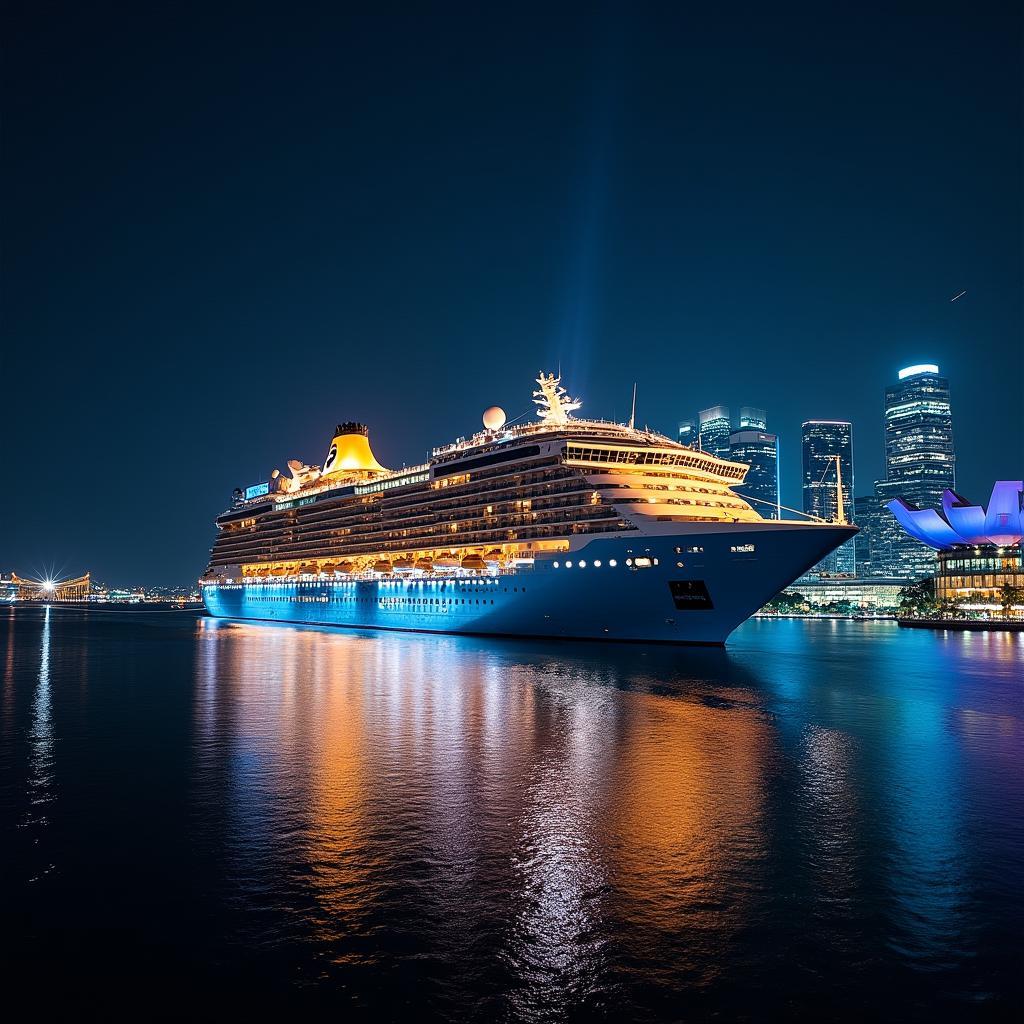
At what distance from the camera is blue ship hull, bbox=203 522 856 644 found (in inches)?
1740

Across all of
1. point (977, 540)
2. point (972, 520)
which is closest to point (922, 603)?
point (977, 540)

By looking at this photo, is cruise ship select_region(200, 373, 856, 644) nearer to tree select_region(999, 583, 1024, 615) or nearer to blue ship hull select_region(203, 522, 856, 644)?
A: blue ship hull select_region(203, 522, 856, 644)

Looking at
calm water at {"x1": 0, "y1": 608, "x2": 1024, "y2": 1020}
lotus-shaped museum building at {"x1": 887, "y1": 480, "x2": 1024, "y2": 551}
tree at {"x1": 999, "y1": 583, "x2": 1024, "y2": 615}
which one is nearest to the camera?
calm water at {"x1": 0, "y1": 608, "x2": 1024, "y2": 1020}

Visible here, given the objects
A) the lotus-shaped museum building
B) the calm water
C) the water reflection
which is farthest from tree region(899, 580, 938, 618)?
the water reflection

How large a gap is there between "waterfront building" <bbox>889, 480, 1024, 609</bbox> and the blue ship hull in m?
90.8

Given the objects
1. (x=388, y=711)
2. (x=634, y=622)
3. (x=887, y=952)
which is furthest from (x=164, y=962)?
(x=634, y=622)

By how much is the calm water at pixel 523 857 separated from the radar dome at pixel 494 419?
4102cm

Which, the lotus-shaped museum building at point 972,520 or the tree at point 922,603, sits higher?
the lotus-shaped museum building at point 972,520

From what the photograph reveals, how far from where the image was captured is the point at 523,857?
516 inches

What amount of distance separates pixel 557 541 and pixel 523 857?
3982cm

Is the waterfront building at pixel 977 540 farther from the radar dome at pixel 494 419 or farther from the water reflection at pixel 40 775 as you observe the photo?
the water reflection at pixel 40 775

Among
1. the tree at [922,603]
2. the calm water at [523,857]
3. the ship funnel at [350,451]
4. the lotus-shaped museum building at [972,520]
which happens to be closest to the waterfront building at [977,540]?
the lotus-shaped museum building at [972,520]

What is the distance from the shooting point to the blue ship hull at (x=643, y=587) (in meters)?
44.2

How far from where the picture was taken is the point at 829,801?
16859 mm
